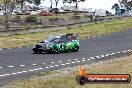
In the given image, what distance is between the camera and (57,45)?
101ft

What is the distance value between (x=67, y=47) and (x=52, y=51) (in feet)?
5.86

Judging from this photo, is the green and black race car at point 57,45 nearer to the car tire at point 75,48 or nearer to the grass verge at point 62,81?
the car tire at point 75,48

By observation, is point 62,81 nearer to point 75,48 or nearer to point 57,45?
point 57,45

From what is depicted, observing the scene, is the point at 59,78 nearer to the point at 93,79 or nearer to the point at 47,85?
the point at 47,85

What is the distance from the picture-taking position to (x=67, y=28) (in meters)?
54.9

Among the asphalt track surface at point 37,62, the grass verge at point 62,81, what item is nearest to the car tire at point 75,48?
the asphalt track surface at point 37,62

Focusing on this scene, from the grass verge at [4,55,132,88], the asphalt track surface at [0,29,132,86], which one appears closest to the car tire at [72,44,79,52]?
the asphalt track surface at [0,29,132,86]

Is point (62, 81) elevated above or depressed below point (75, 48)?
above

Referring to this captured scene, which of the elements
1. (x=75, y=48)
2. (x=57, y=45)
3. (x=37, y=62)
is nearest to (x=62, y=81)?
(x=37, y=62)

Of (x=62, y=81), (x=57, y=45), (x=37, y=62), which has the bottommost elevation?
(x=57, y=45)

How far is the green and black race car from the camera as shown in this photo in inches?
1182

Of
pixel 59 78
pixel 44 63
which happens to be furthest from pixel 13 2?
pixel 59 78

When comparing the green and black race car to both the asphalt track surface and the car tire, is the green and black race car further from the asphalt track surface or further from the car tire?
the asphalt track surface

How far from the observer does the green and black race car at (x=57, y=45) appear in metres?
30.0
